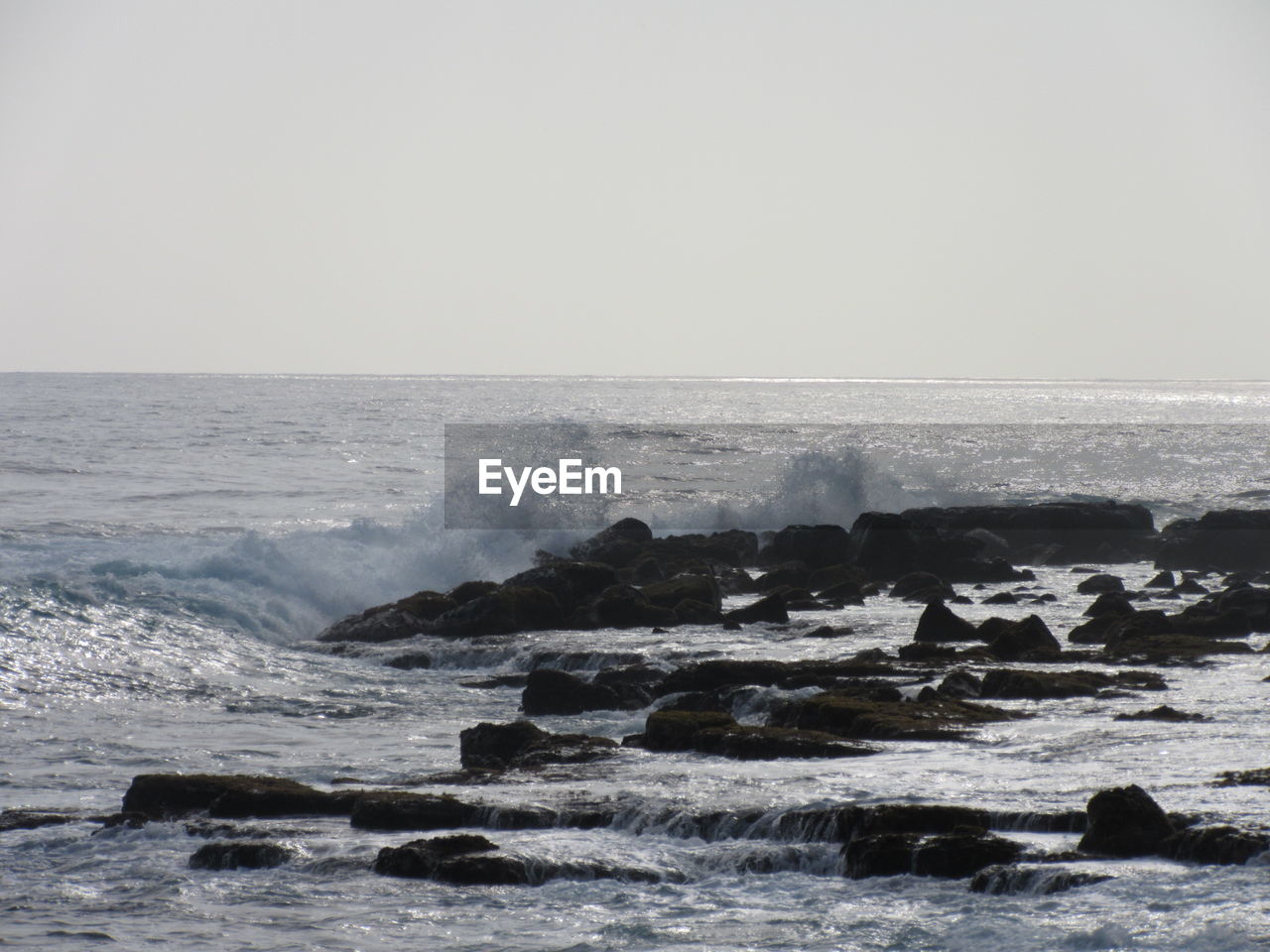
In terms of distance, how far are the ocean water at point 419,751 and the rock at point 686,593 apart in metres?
1.83

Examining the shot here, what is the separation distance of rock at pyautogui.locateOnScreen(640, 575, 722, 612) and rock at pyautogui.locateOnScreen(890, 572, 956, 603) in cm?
405

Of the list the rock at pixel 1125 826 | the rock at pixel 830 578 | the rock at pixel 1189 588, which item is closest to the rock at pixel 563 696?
the rock at pixel 1125 826

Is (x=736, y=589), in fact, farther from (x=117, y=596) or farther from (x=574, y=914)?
(x=574, y=914)

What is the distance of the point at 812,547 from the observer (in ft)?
110

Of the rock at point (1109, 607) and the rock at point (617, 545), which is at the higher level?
the rock at point (617, 545)

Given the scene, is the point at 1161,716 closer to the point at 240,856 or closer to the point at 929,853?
the point at 929,853

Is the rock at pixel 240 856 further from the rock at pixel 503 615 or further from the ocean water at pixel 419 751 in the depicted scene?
the rock at pixel 503 615

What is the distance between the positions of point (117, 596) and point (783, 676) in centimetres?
1299

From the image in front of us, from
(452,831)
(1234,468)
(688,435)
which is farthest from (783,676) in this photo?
(688,435)

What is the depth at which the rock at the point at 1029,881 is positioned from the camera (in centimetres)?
996

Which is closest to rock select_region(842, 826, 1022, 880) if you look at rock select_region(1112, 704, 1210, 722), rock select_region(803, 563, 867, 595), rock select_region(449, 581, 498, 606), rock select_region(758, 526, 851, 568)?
rock select_region(1112, 704, 1210, 722)

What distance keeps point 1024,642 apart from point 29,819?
13689mm

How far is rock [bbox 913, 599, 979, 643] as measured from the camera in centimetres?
2178

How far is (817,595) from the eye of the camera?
28797mm
